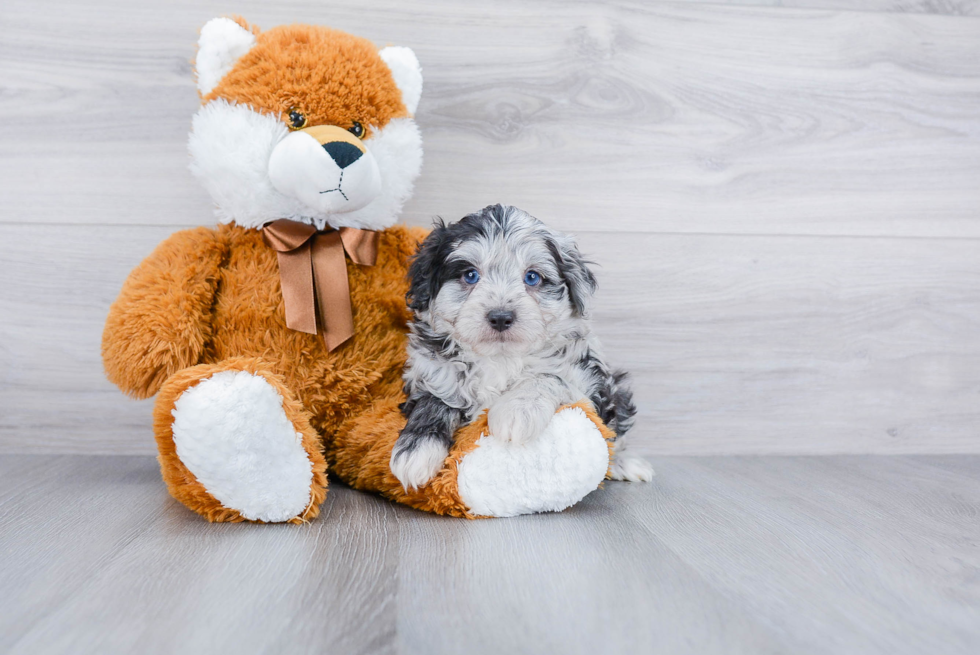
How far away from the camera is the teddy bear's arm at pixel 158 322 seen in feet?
4.63

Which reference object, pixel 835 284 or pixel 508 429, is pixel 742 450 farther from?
pixel 508 429

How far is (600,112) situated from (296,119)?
2.92 ft

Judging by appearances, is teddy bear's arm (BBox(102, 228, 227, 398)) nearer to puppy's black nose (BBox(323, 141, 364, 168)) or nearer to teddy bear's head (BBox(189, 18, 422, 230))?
teddy bear's head (BBox(189, 18, 422, 230))

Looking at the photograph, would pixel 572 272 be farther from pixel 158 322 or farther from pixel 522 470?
pixel 158 322

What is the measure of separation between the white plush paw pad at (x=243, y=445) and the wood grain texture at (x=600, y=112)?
823 mm

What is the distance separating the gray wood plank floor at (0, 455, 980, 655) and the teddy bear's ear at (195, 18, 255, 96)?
3.04 ft

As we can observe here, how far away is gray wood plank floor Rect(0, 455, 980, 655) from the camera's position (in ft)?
3.02

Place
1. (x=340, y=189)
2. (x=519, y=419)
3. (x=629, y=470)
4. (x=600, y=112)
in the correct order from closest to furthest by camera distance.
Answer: (x=519, y=419) → (x=340, y=189) → (x=629, y=470) → (x=600, y=112)

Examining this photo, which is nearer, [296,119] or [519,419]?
[519,419]

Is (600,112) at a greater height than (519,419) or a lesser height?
greater

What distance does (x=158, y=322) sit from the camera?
1425 mm

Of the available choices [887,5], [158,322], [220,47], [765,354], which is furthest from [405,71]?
[887,5]

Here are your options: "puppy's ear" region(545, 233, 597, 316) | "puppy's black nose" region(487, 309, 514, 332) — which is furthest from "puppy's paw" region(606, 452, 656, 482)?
"puppy's black nose" region(487, 309, 514, 332)

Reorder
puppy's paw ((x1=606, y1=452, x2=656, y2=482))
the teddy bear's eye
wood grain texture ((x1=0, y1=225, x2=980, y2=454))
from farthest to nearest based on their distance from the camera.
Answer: wood grain texture ((x1=0, y1=225, x2=980, y2=454)) < puppy's paw ((x1=606, y1=452, x2=656, y2=482)) < the teddy bear's eye
